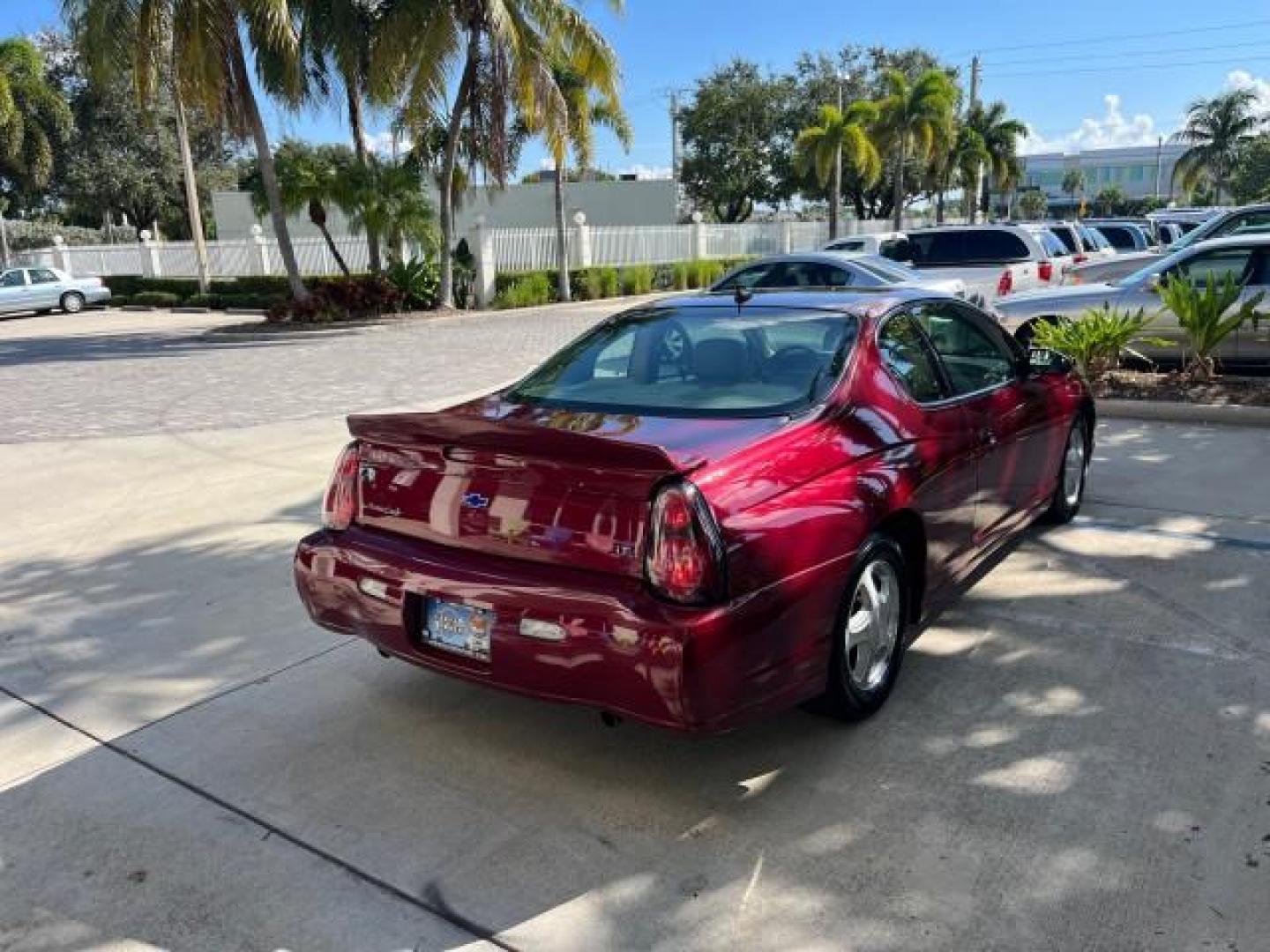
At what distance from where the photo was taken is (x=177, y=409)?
1129cm

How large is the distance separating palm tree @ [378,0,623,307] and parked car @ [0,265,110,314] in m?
14.4

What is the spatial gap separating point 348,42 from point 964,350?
20.4 meters

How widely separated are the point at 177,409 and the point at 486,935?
390 inches

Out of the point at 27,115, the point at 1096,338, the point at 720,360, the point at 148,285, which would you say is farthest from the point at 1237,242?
the point at 27,115

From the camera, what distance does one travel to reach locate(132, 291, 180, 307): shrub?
1207 inches

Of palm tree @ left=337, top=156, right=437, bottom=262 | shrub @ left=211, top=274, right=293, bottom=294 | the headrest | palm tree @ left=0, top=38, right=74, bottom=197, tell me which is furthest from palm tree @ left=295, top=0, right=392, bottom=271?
the headrest

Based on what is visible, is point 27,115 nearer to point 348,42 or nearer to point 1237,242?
point 348,42

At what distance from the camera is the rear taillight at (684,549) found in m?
2.99

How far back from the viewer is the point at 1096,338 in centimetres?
966

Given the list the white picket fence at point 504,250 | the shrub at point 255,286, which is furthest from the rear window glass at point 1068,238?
the shrub at point 255,286

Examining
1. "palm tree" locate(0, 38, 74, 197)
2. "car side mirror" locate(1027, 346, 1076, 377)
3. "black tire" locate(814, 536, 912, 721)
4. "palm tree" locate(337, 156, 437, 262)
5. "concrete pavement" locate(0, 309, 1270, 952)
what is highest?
"palm tree" locate(0, 38, 74, 197)

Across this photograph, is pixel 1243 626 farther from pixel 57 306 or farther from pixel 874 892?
pixel 57 306

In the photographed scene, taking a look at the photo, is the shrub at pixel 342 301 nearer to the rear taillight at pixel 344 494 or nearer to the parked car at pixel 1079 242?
the parked car at pixel 1079 242

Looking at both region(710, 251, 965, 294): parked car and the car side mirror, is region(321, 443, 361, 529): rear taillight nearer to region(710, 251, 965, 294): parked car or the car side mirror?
the car side mirror
